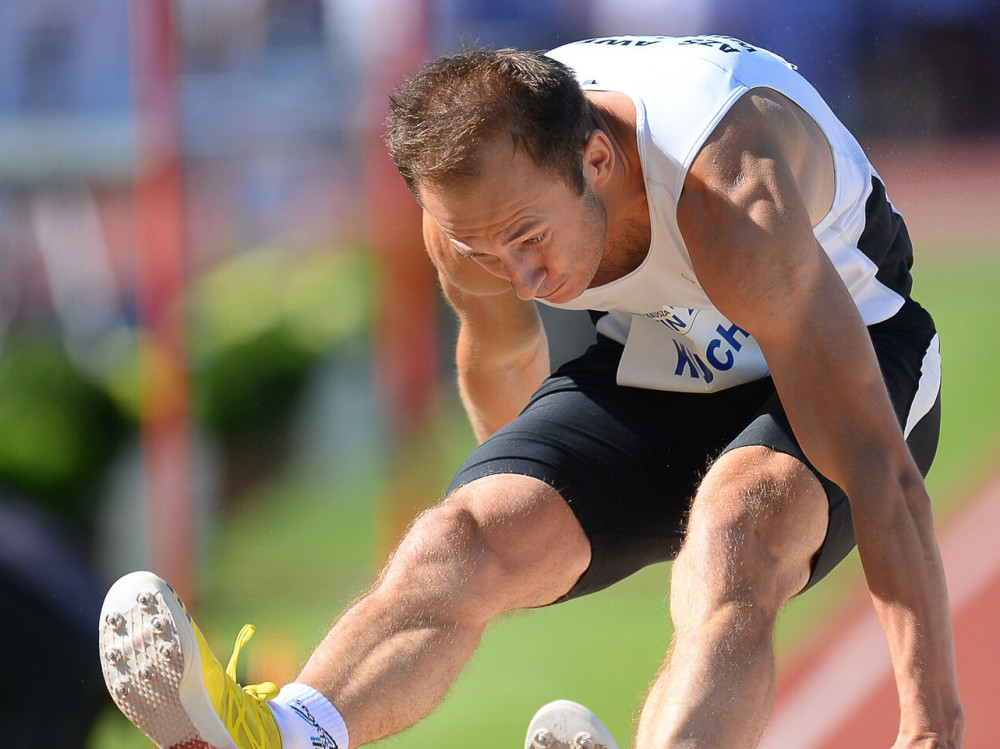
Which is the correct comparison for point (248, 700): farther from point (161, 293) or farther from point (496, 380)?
point (161, 293)

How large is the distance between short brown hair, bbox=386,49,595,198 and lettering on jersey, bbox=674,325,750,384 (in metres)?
0.36

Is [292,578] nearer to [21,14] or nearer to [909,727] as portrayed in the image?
[21,14]

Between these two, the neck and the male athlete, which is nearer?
the male athlete

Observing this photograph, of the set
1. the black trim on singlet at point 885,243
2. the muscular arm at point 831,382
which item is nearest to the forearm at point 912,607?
the muscular arm at point 831,382

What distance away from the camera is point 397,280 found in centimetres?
265

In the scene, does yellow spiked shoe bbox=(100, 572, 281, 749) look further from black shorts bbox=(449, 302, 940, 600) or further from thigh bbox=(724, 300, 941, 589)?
thigh bbox=(724, 300, 941, 589)

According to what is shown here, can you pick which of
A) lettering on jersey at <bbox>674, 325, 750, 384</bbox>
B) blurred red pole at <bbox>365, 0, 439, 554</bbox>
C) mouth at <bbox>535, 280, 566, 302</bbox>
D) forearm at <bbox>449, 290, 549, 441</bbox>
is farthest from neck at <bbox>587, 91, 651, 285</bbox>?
blurred red pole at <bbox>365, 0, 439, 554</bbox>

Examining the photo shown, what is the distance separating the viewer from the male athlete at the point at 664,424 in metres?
1.28

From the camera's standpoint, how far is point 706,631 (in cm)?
129

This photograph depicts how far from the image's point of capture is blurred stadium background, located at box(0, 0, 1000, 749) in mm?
2643

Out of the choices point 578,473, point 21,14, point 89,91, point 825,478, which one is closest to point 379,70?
point 89,91

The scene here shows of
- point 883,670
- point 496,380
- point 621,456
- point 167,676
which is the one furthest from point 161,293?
point 883,670

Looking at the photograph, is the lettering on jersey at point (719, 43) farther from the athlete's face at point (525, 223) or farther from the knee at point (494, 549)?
the knee at point (494, 549)

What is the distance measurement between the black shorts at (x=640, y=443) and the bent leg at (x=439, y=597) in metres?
0.05
